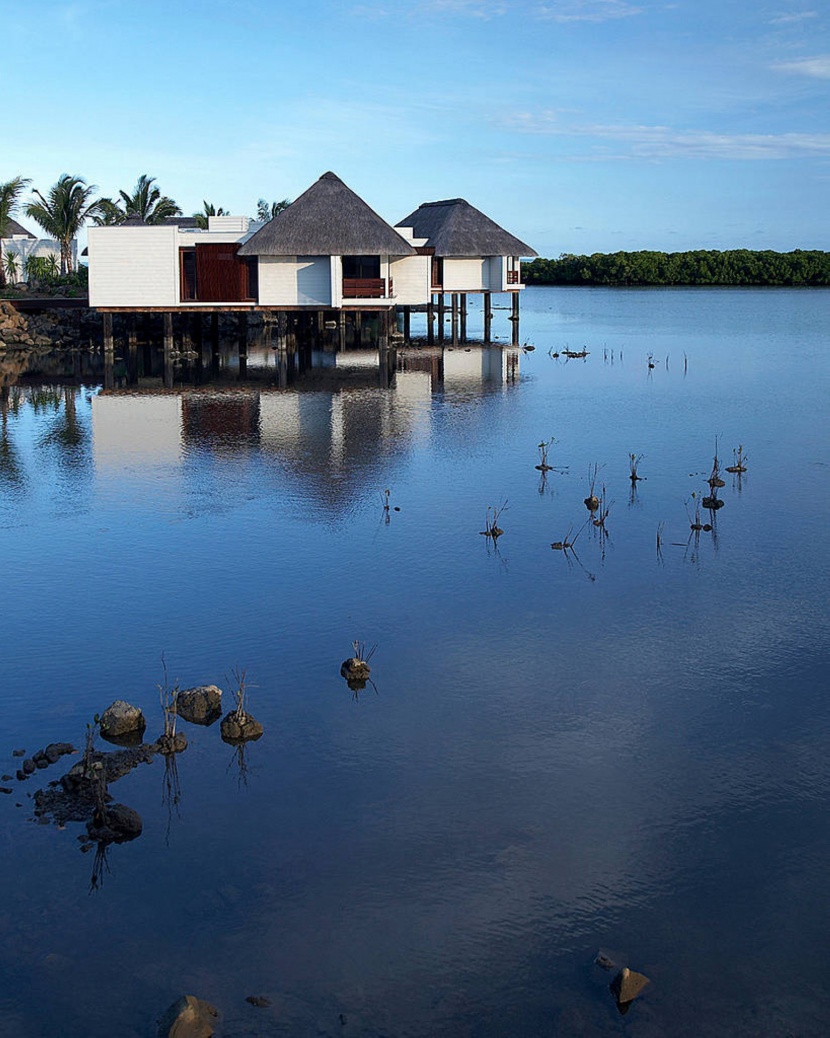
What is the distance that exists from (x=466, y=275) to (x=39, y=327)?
1833 centimetres

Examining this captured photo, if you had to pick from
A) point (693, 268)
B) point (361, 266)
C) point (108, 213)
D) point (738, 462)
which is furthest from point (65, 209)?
point (693, 268)

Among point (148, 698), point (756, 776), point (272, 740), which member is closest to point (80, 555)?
point (148, 698)

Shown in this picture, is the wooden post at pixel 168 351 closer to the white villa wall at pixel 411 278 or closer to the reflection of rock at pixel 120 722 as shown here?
the white villa wall at pixel 411 278

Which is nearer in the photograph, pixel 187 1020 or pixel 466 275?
pixel 187 1020

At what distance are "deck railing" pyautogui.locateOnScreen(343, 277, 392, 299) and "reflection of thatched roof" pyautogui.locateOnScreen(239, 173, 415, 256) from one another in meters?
1.22

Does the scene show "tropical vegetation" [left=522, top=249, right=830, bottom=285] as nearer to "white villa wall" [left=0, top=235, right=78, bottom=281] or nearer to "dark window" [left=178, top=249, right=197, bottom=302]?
"white villa wall" [left=0, top=235, right=78, bottom=281]

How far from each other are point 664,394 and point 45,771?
2715 cm

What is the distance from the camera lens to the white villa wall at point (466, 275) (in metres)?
50.7

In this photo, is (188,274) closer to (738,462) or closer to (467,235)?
(467,235)

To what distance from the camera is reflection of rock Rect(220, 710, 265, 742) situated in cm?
1048

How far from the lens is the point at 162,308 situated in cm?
4025

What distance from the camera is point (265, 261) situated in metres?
40.3

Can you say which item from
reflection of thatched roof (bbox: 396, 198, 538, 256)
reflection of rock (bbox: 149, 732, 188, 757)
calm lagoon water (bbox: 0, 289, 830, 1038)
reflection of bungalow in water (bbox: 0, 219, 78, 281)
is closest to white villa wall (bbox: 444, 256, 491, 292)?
reflection of thatched roof (bbox: 396, 198, 538, 256)

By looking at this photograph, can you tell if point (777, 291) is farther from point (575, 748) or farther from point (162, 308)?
point (575, 748)
